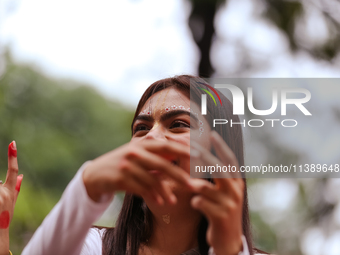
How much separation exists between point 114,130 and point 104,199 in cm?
490

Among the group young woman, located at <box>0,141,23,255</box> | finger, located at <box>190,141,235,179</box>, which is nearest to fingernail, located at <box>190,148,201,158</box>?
finger, located at <box>190,141,235,179</box>

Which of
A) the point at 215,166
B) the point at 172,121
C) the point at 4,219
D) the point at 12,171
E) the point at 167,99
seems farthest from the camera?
the point at 167,99

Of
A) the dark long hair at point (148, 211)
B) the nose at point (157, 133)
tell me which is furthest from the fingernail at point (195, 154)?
the dark long hair at point (148, 211)

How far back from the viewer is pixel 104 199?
1181 mm

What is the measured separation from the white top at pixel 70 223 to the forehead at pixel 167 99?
2.26 feet

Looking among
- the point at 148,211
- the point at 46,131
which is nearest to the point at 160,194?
the point at 148,211

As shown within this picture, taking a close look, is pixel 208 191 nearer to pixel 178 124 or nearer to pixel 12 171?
pixel 178 124

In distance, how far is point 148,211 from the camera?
1889 mm

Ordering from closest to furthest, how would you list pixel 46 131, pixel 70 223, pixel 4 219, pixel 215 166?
pixel 215 166 < pixel 70 223 < pixel 4 219 < pixel 46 131

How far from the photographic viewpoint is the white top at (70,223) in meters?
1.16

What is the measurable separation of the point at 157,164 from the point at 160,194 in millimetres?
107

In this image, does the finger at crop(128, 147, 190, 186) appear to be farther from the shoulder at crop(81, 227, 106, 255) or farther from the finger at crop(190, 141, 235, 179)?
the shoulder at crop(81, 227, 106, 255)

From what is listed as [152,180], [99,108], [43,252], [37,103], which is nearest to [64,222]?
[43,252]

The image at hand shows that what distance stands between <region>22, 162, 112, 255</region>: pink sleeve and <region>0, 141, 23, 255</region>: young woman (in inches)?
12.8
